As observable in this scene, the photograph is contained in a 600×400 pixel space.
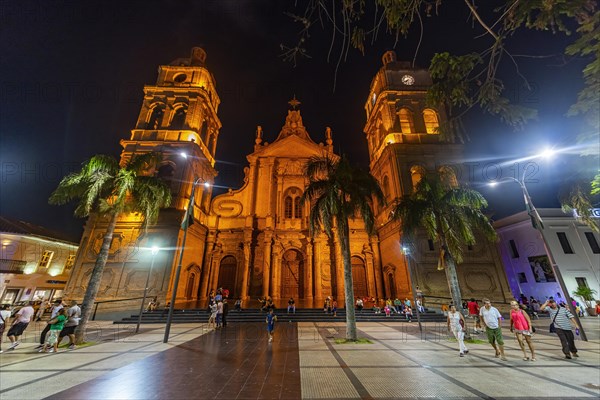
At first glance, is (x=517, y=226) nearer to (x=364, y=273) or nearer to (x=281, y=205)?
(x=364, y=273)

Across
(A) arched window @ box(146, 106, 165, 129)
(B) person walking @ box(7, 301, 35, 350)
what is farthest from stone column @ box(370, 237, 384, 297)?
(A) arched window @ box(146, 106, 165, 129)

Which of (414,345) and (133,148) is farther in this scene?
(133,148)

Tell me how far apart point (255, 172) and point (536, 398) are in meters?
26.7

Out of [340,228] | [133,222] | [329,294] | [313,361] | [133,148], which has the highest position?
[133,148]

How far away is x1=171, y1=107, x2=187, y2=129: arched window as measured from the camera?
2593cm

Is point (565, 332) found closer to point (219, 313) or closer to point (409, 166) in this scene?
point (219, 313)

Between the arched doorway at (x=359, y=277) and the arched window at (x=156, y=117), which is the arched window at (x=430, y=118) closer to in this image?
the arched doorway at (x=359, y=277)

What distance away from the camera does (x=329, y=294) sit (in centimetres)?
2309

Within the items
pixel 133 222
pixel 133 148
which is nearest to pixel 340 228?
pixel 133 222

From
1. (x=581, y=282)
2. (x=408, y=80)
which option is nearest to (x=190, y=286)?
(x=408, y=80)

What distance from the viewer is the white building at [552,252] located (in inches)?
912

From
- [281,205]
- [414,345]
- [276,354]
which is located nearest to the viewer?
[276,354]

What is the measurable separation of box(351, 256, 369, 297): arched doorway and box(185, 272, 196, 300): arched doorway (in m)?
15.0

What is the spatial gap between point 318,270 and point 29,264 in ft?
104
